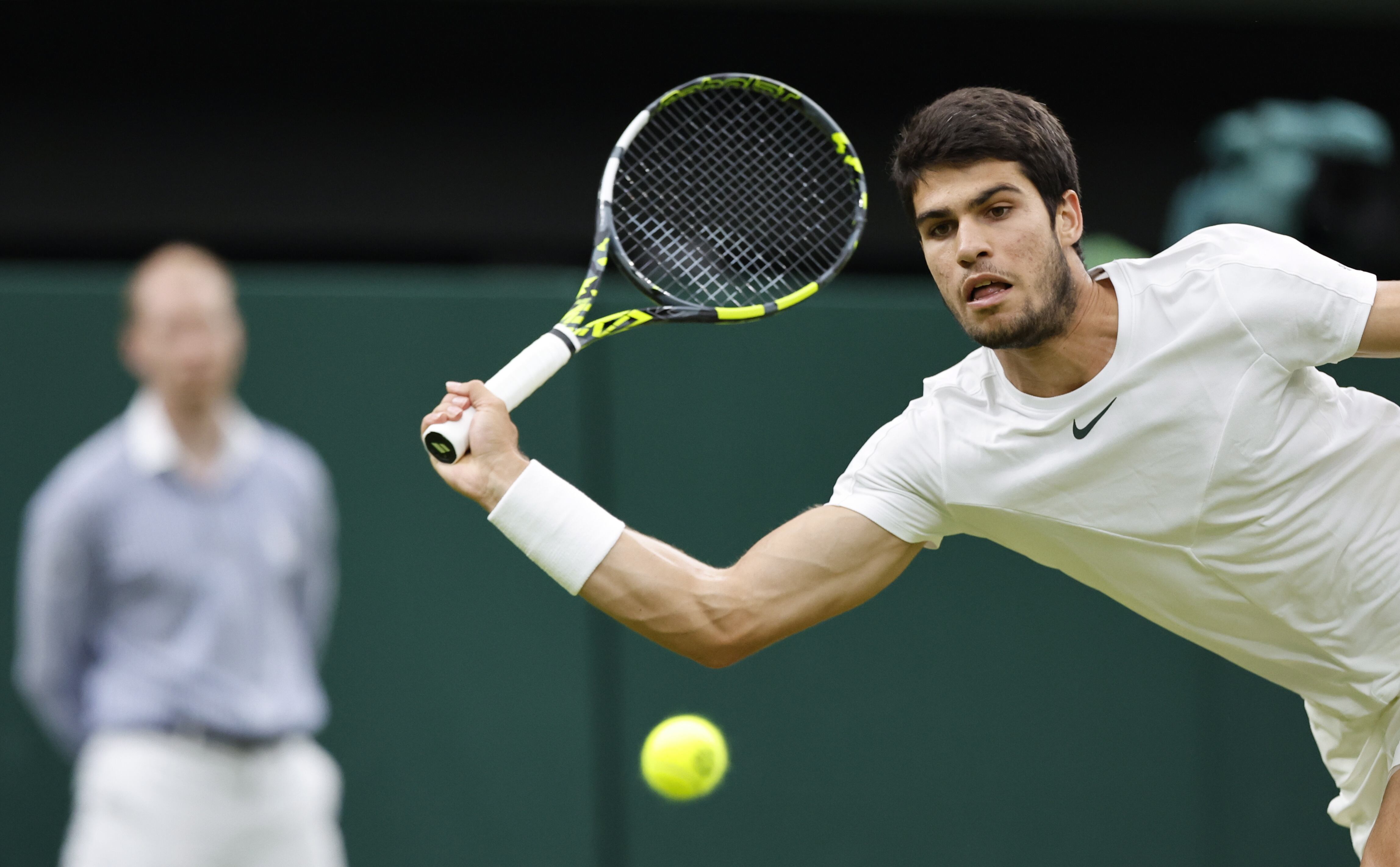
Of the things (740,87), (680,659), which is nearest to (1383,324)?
(740,87)

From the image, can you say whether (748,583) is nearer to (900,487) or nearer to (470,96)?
(900,487)

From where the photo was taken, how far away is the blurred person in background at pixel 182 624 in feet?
11.3

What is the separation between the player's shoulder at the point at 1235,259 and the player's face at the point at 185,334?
6.86 ft

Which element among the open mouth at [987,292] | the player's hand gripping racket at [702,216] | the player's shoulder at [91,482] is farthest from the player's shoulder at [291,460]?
the open mouth at [987,292]

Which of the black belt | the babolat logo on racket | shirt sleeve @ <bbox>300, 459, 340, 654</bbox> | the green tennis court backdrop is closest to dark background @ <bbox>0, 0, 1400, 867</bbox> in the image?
the green tennis court backdrop

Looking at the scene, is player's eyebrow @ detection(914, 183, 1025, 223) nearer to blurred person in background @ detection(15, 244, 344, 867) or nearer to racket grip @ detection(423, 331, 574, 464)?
racket grip @ detection(423, 331, 574, 464)

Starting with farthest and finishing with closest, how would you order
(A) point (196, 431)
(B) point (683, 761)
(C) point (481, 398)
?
(B) point (683, 761) < (A) point (196, 431) < (C) point (481, 398)

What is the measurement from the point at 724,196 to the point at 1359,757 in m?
1.91

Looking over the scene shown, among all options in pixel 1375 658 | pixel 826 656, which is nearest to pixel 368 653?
pixel 826 656

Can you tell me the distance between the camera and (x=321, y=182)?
6.96m

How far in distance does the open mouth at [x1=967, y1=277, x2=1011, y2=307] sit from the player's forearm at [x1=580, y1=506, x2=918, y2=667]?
17.2 inches

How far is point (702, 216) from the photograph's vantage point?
137 inches

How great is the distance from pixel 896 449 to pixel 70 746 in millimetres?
2205

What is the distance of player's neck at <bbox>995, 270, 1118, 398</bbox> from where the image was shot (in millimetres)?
2611
